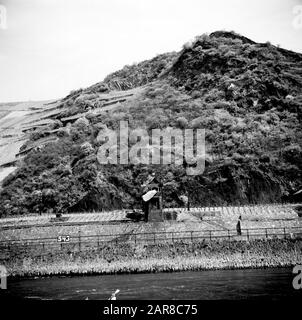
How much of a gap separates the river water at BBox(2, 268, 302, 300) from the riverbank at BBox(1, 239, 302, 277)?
863 mm

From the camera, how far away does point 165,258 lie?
34.0 meters

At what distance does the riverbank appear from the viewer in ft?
108

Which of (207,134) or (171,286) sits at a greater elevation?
(207,134)

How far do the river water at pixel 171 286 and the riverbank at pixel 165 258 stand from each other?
863 mm

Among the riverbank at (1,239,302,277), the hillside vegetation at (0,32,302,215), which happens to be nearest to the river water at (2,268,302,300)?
the riverbank at (1,239,302,277)

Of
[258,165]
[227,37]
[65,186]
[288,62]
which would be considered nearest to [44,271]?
[65,186]

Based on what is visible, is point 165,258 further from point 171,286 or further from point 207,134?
point 207,134

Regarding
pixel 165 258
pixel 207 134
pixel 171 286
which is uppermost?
pixel 207 134

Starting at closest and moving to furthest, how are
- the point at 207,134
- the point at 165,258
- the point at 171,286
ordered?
the point at 171,286, the point at 165,258, the point at 207,134

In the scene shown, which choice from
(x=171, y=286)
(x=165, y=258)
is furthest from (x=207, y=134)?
(x=171, y=286)

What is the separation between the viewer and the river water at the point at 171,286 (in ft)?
85.7

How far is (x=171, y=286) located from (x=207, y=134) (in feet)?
112
